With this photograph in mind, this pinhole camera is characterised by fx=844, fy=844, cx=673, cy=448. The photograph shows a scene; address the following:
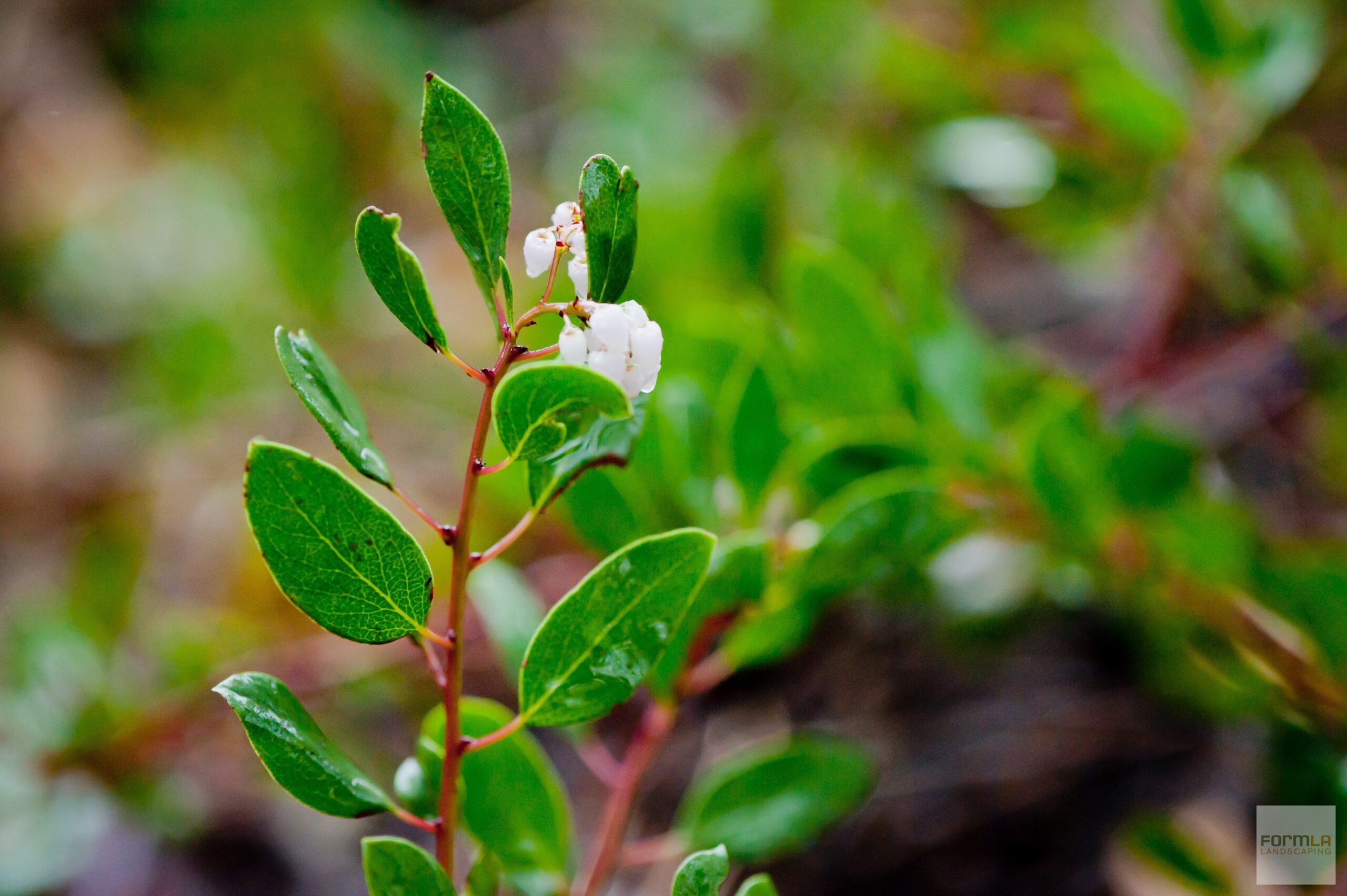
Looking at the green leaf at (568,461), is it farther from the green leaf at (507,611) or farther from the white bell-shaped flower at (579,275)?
the green leaf at (507,611)

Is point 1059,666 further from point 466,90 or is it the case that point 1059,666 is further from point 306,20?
point 306,20

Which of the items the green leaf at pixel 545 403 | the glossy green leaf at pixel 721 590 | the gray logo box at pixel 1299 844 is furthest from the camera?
the gray logo box at pixel 1299 844

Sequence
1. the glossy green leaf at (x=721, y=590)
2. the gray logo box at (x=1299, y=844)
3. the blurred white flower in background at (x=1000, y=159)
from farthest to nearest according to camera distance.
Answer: the blurred white flower in background at (x=1000, y=159) < the gray logo box at (x=1299, y=844) < the glossy green leaf at (x=721, y=590)

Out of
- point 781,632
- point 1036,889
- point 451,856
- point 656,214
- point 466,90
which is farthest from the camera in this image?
point 466,90

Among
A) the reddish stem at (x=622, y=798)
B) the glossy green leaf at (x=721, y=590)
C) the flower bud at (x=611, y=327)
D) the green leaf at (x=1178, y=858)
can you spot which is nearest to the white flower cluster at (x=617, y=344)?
the flower bud at (x=611, y=327)

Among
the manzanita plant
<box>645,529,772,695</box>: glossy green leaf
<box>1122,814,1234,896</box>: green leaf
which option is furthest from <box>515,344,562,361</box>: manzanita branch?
<box>1122,814,1234,896</box>: green leaf

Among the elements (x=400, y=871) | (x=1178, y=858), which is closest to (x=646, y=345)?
(x=400, y=871)

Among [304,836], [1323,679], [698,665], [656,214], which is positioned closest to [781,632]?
[698,665]
